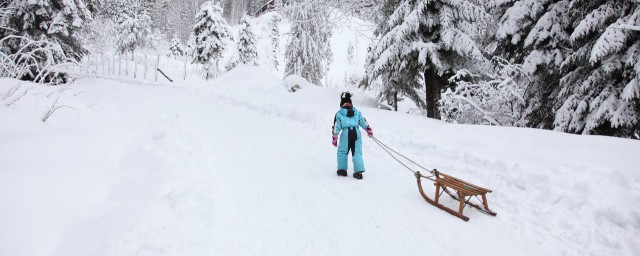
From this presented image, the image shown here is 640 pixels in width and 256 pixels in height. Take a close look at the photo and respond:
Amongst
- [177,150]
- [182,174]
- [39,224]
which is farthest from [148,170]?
[39,224]

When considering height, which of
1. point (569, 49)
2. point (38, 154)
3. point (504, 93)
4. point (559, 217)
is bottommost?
point (559, 217)

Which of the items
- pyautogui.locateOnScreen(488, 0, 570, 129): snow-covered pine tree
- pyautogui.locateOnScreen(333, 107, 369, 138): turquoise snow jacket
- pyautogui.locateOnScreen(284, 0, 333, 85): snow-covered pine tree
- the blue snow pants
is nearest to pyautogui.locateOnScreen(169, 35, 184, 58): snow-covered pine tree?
pyautogui.locateOnScreen(284, 0, 333, 85): snow-covered pine tree

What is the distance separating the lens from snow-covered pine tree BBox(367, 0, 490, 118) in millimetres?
9672

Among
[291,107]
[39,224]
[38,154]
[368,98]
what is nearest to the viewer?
[39,224]

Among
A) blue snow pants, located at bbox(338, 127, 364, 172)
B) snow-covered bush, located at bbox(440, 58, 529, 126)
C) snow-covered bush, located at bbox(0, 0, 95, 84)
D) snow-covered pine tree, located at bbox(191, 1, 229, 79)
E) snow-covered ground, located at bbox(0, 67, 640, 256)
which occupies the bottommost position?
snow-covered ground, located at bbox(0, 67, 640, 256)

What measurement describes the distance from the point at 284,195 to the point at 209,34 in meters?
33.9

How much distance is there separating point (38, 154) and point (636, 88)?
1008 centimetres

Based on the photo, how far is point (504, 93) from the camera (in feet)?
28.6

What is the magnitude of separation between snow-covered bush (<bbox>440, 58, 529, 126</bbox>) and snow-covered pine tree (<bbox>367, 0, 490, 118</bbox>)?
27.2 inches

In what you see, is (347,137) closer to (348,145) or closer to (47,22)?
(348,145)

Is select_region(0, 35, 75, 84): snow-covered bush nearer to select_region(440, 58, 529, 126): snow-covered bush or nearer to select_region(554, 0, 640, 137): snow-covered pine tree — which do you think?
select_region(440, 58, 529, 126): snow-covered bush

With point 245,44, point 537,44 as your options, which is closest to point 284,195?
point 537,44

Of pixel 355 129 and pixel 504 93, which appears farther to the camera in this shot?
pixel 504 93

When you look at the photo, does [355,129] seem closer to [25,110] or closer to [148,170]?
[148,170]
